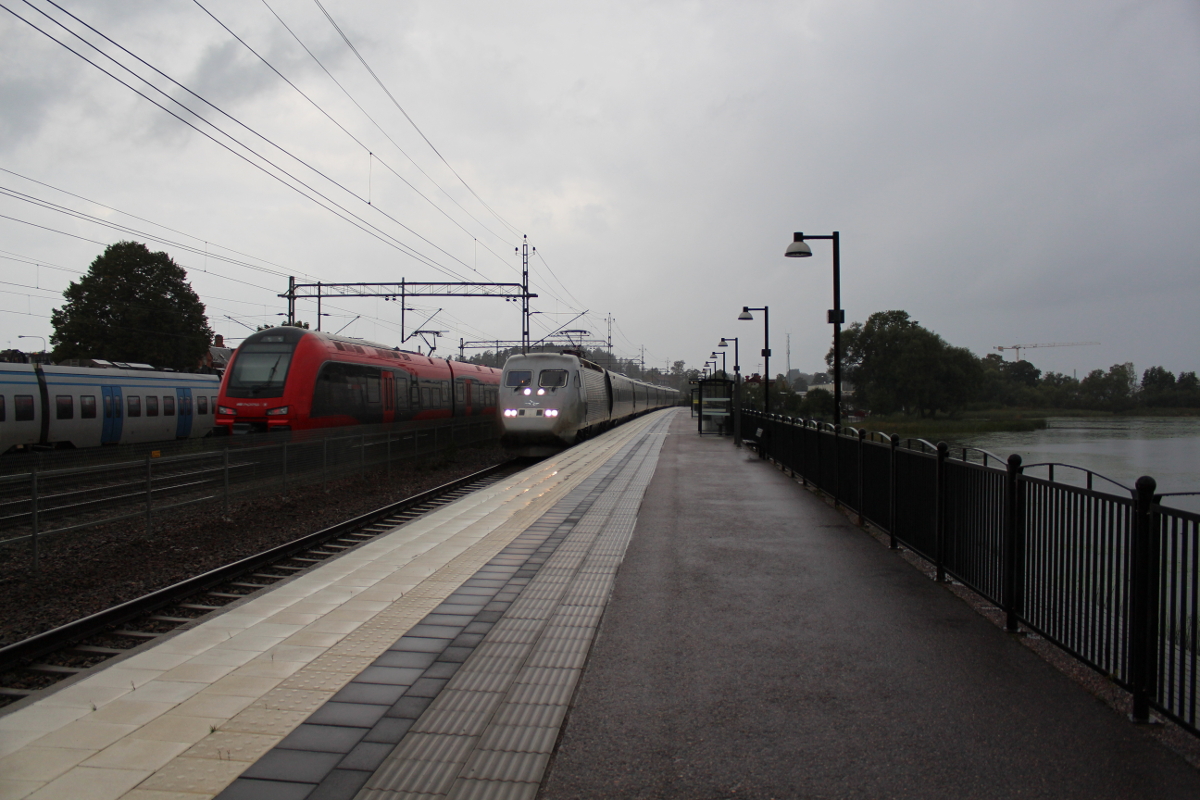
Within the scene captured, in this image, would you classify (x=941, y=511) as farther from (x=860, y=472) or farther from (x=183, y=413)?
(x=183, y=413)

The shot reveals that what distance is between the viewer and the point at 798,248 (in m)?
15.9

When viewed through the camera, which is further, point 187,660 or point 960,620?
point 960,620

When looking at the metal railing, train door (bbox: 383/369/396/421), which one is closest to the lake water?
the metal railing

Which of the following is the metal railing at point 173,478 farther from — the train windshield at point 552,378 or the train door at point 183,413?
the train door at point 183,413

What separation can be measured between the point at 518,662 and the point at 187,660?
2.07 metres

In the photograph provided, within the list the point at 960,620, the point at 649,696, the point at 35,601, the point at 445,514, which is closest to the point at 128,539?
the point at 35,601

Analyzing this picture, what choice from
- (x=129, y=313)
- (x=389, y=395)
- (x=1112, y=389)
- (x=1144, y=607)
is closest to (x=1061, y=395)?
(x=1112, y=389)

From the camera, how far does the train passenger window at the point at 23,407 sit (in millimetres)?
18062

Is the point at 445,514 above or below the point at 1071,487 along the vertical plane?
below

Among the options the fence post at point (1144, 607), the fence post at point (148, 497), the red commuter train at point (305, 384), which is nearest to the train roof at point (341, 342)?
the red commuter train at point (305, 384)

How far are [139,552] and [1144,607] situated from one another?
376 inches

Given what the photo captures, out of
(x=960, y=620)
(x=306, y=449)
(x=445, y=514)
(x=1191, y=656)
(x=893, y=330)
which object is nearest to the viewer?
(x=1191, y=656)

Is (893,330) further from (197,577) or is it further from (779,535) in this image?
(197,577)

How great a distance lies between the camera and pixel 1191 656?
3436mm
